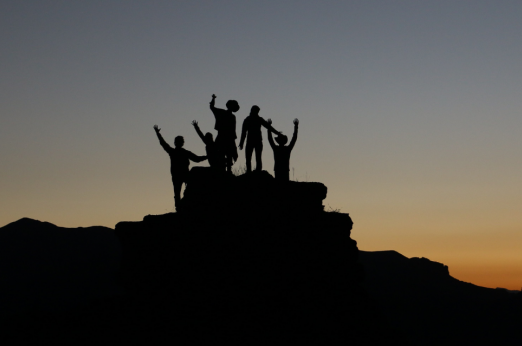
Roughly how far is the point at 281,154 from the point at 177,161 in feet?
10.7

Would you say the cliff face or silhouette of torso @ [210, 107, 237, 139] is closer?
the cliff face

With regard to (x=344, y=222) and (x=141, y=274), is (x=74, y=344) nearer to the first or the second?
Answer: (x=141, y=274)

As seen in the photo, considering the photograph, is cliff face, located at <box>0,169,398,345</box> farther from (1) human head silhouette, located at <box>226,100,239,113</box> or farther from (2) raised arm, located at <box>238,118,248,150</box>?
(1) human head silhouette, located at <box>226,100,239,113</box>

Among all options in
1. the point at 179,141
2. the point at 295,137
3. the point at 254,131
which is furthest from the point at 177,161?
the point at 295,137

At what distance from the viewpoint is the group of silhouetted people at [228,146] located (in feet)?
58.2

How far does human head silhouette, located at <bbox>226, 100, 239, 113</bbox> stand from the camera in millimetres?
17750

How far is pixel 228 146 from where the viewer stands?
18.0m

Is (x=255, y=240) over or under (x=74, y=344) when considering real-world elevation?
over

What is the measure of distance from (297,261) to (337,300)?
163 centimetres

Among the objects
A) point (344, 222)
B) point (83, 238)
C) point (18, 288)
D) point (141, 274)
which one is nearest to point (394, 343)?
point (344, 222)

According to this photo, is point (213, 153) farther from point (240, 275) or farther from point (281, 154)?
point (240, 275)

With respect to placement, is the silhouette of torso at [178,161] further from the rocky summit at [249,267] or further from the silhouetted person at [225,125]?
the silhouetted person at [225,125]

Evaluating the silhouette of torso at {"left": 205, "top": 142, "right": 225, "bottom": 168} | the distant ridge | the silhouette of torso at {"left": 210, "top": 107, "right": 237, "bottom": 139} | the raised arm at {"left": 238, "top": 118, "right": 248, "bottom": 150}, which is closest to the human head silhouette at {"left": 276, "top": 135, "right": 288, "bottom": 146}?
the raised arm at {"left": 238, "top": 118, "right": 248, "bottom": 150}

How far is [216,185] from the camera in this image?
17.3 metres
